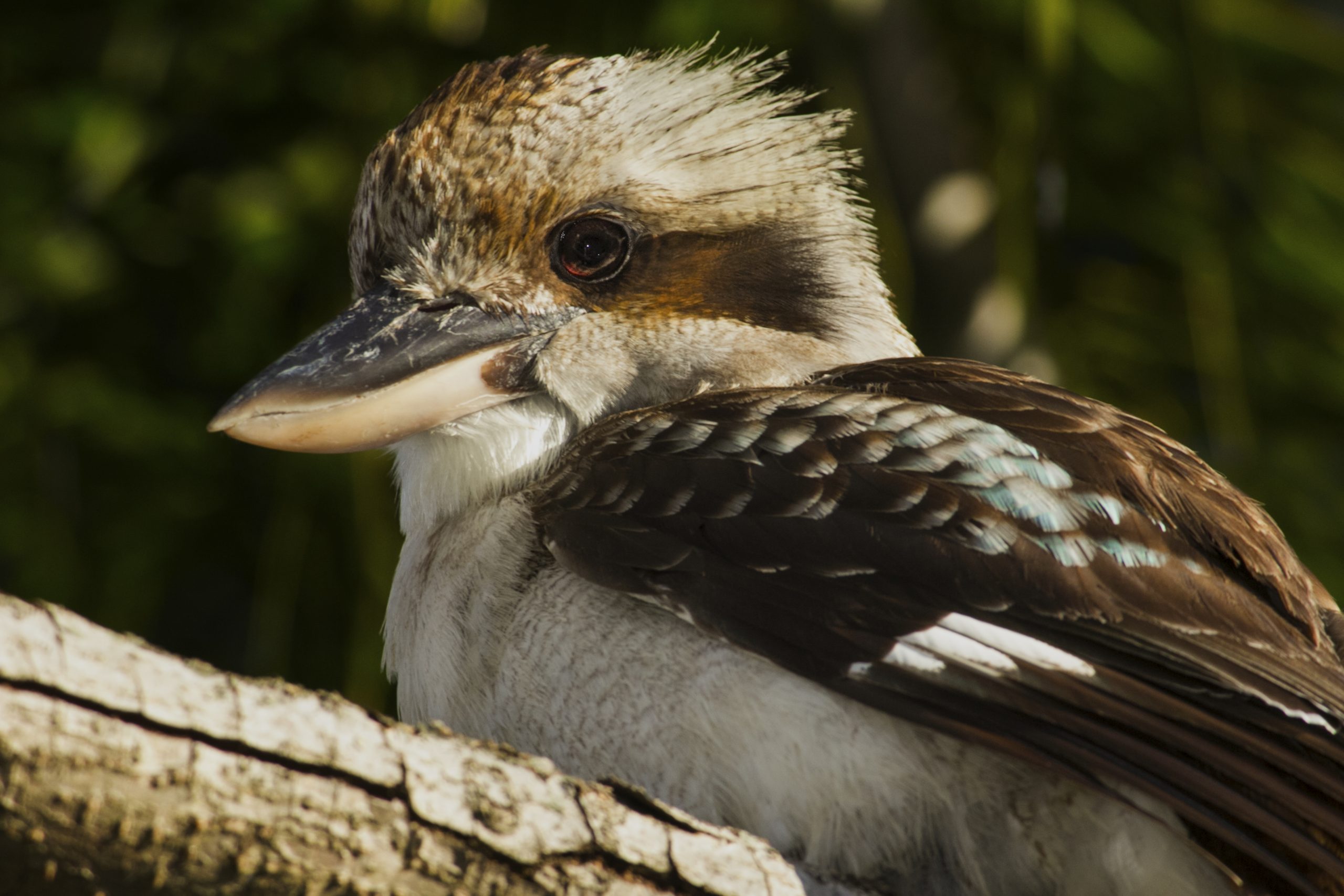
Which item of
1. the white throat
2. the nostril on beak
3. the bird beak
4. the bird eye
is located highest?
the bird eye

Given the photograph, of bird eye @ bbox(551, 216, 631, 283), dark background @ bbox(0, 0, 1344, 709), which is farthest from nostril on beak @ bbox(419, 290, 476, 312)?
dark background @ bbox(0, 0, 1344, 709)

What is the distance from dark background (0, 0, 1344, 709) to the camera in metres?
4.00

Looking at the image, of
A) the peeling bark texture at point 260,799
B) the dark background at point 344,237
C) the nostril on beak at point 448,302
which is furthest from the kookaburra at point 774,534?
the dark background at point 344,237

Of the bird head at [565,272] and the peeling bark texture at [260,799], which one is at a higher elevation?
the bird head at [565,272]

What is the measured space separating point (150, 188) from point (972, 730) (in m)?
3.22

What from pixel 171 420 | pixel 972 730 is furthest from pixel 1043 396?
pixel 171 420

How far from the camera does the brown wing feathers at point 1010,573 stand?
178 centimetres

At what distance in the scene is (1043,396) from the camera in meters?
2.42

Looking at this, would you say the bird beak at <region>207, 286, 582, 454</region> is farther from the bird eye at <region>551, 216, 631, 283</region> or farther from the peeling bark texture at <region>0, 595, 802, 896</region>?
the peeling bark texture at <region>0, 595, 802, 896</region>

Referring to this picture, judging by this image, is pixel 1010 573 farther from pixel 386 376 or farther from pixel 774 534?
pixel 386 376

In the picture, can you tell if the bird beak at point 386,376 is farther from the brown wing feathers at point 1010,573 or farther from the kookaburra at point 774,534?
the brown wing feathers at point 1010,573

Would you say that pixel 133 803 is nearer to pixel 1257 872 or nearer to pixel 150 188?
pixel 1257 872

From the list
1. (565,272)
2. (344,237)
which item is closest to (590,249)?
(565,272)

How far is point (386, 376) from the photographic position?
97.7 inches
